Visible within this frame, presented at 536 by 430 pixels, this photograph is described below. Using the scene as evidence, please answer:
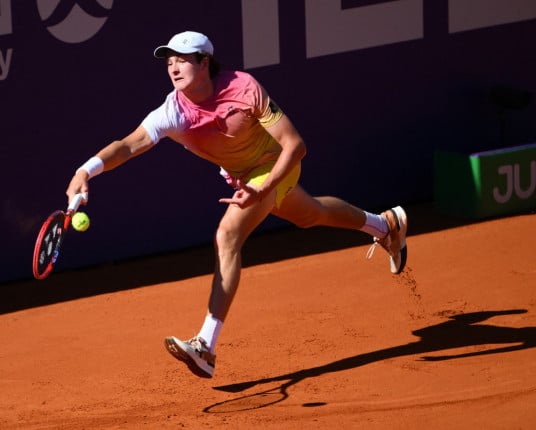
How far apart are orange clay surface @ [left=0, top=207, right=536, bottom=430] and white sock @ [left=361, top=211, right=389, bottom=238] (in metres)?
0.43

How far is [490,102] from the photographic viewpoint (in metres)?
10.3

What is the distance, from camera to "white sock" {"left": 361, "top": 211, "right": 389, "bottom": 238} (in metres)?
7.69

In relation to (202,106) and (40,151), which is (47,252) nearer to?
(202,106)

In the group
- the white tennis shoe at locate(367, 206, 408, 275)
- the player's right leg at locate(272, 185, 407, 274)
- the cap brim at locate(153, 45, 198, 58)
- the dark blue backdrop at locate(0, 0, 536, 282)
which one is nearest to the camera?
the cap brim at locate(153, 45, 198, 58)

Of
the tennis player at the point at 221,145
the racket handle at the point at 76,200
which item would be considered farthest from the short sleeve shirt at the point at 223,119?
the racket handle at the point at 76,200

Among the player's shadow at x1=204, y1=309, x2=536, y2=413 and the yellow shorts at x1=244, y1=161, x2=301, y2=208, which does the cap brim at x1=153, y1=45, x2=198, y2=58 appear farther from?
the player's shadow at x1=204, y1=309, x2=536, y2=413

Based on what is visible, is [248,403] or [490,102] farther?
[490,102]

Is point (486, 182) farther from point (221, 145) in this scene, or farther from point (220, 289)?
point (220, 289)

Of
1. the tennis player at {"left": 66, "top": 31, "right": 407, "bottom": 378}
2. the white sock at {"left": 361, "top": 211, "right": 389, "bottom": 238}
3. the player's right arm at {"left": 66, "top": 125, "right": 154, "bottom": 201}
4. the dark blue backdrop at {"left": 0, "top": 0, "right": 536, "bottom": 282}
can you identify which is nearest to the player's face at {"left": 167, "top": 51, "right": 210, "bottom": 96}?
the tennis player at {"left": 66, "top": 31, "right": 407, "bottom": 378}

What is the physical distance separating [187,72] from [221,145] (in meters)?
0.41

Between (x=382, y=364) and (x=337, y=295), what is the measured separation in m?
1.25

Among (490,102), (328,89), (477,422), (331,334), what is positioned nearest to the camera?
(477,422)

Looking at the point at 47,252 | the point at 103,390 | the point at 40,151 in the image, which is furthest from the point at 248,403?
the point at 40,151

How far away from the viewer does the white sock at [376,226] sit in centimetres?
769
